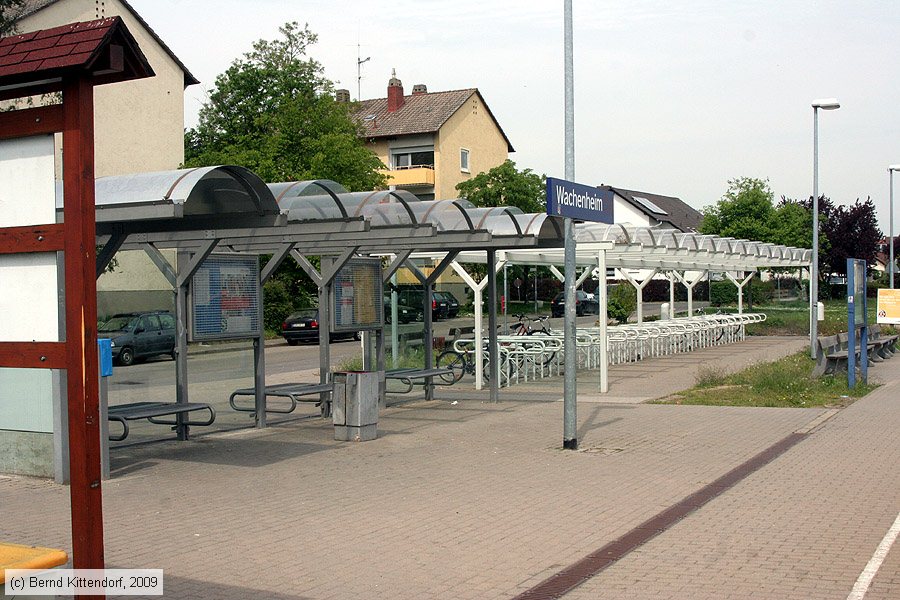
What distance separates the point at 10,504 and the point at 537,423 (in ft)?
22.2

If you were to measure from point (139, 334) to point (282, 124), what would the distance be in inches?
1097

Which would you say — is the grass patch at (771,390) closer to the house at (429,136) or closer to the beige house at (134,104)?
the beige house at (134,104)

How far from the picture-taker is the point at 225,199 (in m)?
9.37

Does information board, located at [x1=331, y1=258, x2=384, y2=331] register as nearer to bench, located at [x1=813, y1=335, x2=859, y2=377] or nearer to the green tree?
bench, located at [x1=813, y1=335, x2=859, y2=377]

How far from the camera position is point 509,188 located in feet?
155

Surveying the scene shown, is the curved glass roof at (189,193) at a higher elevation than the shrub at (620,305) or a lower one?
higher

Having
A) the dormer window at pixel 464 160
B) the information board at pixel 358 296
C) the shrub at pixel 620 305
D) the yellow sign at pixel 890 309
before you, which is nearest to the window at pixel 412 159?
the dormer window at pixel 464 160

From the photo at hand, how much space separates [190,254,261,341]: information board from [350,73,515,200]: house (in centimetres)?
3983

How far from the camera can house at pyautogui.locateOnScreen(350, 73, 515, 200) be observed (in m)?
53.2

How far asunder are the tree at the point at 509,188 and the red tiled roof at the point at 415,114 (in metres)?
6.04

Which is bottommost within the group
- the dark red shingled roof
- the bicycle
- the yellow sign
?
the bicycle

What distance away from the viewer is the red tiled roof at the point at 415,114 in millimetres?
53487

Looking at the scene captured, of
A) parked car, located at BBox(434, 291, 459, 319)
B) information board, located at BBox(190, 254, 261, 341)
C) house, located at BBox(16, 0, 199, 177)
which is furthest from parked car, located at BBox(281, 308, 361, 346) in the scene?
information board, located at BBox(190, 254, 261, 341)

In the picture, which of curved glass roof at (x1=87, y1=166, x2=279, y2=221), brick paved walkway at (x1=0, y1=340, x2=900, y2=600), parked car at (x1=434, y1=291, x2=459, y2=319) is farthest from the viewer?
parked car at (x1=434, y1=291, x2=459, y2=319)
